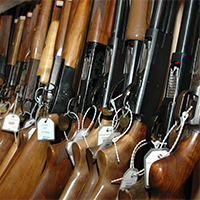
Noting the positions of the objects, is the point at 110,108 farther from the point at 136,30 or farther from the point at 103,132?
the point at 136,30

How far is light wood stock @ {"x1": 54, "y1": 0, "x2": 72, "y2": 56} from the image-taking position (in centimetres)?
166

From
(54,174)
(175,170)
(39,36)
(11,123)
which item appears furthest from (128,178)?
(39,36)

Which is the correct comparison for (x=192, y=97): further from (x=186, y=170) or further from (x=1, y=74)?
(x=1, y=74)

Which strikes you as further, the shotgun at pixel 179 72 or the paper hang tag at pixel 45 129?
the paper hang tag at pixel 45 129

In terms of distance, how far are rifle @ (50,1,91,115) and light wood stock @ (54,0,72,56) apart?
0.48 ft

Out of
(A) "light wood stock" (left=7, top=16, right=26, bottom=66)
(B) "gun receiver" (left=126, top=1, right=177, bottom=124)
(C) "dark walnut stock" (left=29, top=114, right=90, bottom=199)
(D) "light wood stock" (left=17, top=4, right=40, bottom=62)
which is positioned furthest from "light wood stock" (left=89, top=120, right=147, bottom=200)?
(A) "light wood stock" (left=7, top=16, right=26, bottom=66)

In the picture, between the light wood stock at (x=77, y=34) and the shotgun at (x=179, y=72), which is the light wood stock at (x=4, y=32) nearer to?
the light wood stock at (x=77, y=34)

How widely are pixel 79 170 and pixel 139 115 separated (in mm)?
355

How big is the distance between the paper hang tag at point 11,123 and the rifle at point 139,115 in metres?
0.88

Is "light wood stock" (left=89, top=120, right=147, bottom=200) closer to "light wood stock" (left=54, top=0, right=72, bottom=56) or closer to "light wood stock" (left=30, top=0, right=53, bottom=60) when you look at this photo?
"light wood stock" (left=54, top=0, right=72, bottom=56)

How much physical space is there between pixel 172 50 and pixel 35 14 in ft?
4.70

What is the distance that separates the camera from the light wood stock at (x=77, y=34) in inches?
58.7

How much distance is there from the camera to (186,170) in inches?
29.1

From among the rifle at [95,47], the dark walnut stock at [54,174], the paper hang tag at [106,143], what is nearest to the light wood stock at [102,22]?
the rifle at [95,47]
